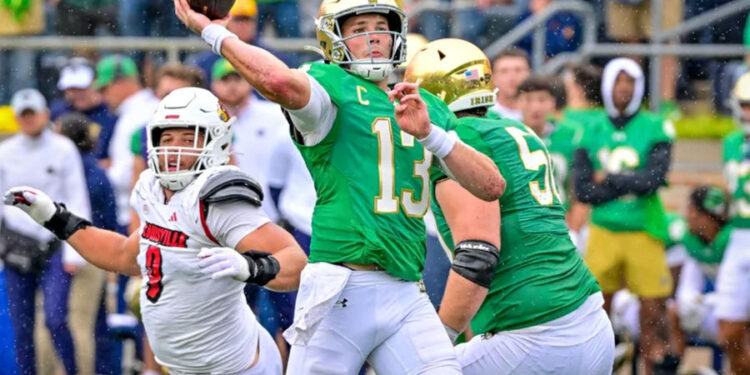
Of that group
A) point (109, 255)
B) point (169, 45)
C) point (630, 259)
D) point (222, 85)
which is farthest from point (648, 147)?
point (109, 255)

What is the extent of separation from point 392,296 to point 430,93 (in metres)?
0.92

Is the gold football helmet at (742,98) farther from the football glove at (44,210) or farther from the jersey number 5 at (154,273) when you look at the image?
the jersey number 5 at (154,273)

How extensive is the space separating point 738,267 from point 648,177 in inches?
34.4

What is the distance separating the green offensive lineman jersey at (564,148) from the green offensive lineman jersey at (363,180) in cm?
529

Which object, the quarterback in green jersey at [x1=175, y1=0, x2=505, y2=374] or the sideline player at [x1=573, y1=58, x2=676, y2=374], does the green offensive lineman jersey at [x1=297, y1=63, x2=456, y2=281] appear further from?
the sideline player at [x1=573, y1=58, x2=676, y2=374]

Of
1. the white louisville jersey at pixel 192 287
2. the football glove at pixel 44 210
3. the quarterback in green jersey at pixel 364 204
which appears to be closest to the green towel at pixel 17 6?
the football glove at pixel 44 210

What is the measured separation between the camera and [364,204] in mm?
5461

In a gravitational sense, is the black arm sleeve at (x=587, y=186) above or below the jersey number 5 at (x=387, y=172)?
below

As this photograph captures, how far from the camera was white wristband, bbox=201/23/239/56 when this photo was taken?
5.18 m

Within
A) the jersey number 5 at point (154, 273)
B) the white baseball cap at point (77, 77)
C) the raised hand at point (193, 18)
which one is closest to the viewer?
the raised hand at point (193, 18)

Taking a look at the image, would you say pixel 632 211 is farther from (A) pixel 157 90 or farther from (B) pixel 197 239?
(B) pixel 197 239

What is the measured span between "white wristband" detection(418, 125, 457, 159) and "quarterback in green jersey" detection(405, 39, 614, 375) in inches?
24.4

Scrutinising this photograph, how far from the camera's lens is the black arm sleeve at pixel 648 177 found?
10.3 meters

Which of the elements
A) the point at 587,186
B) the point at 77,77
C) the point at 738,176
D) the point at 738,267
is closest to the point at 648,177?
the point at 587,186
